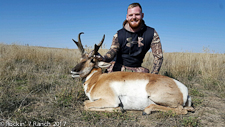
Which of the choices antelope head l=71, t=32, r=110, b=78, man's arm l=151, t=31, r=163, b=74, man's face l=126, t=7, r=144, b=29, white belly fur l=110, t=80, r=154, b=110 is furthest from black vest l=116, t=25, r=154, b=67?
white belly fur l=110, t=80, r=154, b=110

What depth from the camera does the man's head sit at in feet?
14.4

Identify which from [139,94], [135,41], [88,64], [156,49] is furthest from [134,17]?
[139,94]

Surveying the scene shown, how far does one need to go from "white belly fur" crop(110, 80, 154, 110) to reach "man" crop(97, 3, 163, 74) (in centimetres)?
149

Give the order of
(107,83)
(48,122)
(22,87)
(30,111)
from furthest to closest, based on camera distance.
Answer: (22,87), (107,83), (30,111), (48,122)

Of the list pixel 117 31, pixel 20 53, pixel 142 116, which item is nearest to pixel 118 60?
pixel 117 31

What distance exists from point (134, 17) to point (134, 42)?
0.71 meters

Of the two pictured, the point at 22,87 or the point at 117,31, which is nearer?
the point at 22,87

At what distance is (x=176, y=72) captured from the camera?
22.2 ft

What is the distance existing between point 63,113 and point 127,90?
1.26 metres

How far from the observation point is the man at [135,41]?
4.46 m

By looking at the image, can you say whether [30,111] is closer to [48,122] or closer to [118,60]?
[48,122]

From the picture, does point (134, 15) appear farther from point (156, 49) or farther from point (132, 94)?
point (132, 94)

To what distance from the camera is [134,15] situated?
4.42 m

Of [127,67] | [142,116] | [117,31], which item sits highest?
[117,31]
